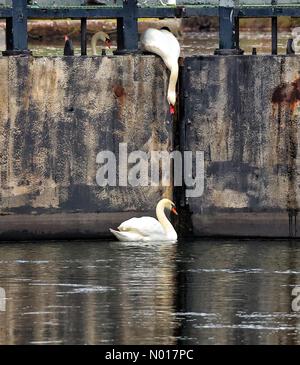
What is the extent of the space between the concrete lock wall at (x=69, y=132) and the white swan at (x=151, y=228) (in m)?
0.37

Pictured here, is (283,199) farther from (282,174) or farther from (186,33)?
(186,33)

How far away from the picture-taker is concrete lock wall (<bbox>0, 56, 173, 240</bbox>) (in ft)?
106

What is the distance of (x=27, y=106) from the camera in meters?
32.4

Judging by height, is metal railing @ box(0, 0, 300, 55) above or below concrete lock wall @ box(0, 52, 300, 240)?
above

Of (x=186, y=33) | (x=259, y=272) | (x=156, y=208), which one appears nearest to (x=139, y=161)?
(x=156, y=208)

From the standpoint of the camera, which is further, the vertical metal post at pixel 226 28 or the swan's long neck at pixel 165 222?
the vertical metal post at pixel 226 28

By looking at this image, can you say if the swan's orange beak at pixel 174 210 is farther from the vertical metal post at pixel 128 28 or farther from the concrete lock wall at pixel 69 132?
the vertical metal post at pixel 128 28

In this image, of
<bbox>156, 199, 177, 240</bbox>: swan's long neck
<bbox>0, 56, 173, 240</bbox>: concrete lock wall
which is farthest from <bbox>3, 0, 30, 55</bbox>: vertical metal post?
<bbox>156, 199, 177, 240</bbox>: swan's long neck

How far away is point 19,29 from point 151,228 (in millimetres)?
3350

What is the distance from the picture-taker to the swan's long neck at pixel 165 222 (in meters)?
32.3

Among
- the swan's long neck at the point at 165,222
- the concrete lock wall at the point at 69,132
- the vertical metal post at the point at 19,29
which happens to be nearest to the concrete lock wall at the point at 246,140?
the swan's long neck at the point at 165,222

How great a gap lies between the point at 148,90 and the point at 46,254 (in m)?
2.94

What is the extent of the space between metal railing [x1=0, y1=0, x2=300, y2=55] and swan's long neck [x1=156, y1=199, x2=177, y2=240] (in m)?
2.31

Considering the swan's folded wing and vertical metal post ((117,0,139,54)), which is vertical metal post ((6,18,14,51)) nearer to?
vertical metal post ((117,0,139,54))
